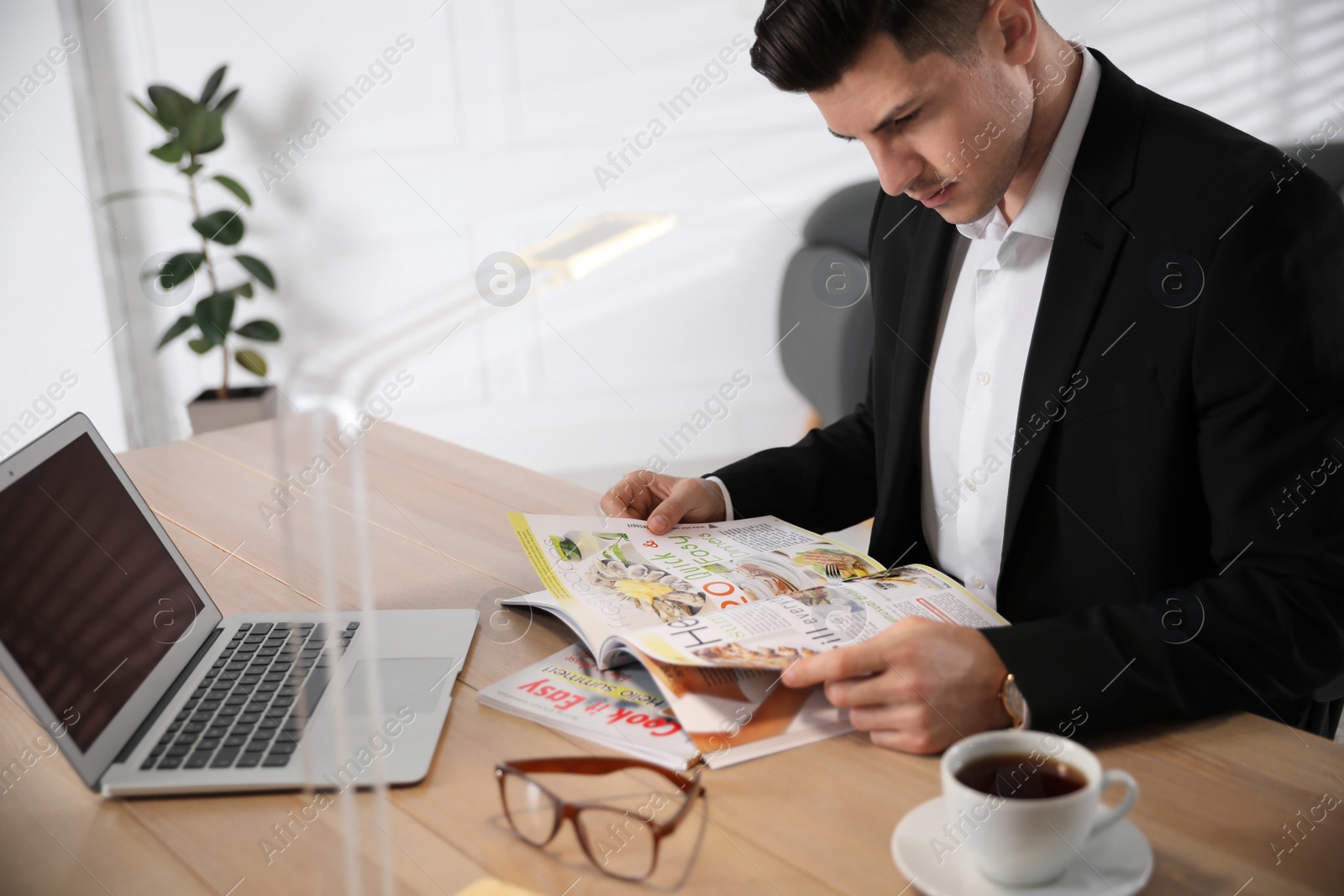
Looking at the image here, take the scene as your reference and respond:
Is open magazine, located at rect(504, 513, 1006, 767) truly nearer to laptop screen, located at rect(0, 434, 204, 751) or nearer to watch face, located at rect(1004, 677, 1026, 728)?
watch face, located at rect(1004, 677, 1026, 728)

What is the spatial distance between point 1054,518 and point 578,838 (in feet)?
2.31

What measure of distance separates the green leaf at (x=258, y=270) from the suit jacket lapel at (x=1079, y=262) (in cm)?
261

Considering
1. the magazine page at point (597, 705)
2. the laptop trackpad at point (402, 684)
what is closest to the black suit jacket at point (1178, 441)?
the magazine page at point (597, 705)

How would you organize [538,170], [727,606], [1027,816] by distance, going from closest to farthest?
[1027,816]
[727,606]
[538,170]

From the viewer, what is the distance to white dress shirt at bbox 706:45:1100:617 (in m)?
1.19

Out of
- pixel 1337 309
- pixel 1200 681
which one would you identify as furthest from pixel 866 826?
pixel 1337 309

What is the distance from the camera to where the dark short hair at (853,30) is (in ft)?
3.43

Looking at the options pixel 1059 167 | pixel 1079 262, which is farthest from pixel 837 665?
pixel 1059 167

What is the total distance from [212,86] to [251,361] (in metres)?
0.81

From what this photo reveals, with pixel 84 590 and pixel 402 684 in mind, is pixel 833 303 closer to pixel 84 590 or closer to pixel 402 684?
pixel 402 684

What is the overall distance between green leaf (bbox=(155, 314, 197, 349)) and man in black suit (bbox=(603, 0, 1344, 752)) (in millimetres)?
2361

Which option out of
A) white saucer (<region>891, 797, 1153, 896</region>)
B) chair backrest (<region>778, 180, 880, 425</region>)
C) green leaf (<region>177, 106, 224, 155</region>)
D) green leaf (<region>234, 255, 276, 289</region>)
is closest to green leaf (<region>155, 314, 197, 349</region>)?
green leaf (<region>234, 255, 276, 289</region>)

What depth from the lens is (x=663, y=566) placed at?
1.07m

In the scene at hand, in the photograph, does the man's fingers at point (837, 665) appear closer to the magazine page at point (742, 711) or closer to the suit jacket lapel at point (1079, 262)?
the magazine page at point (742, 711)
